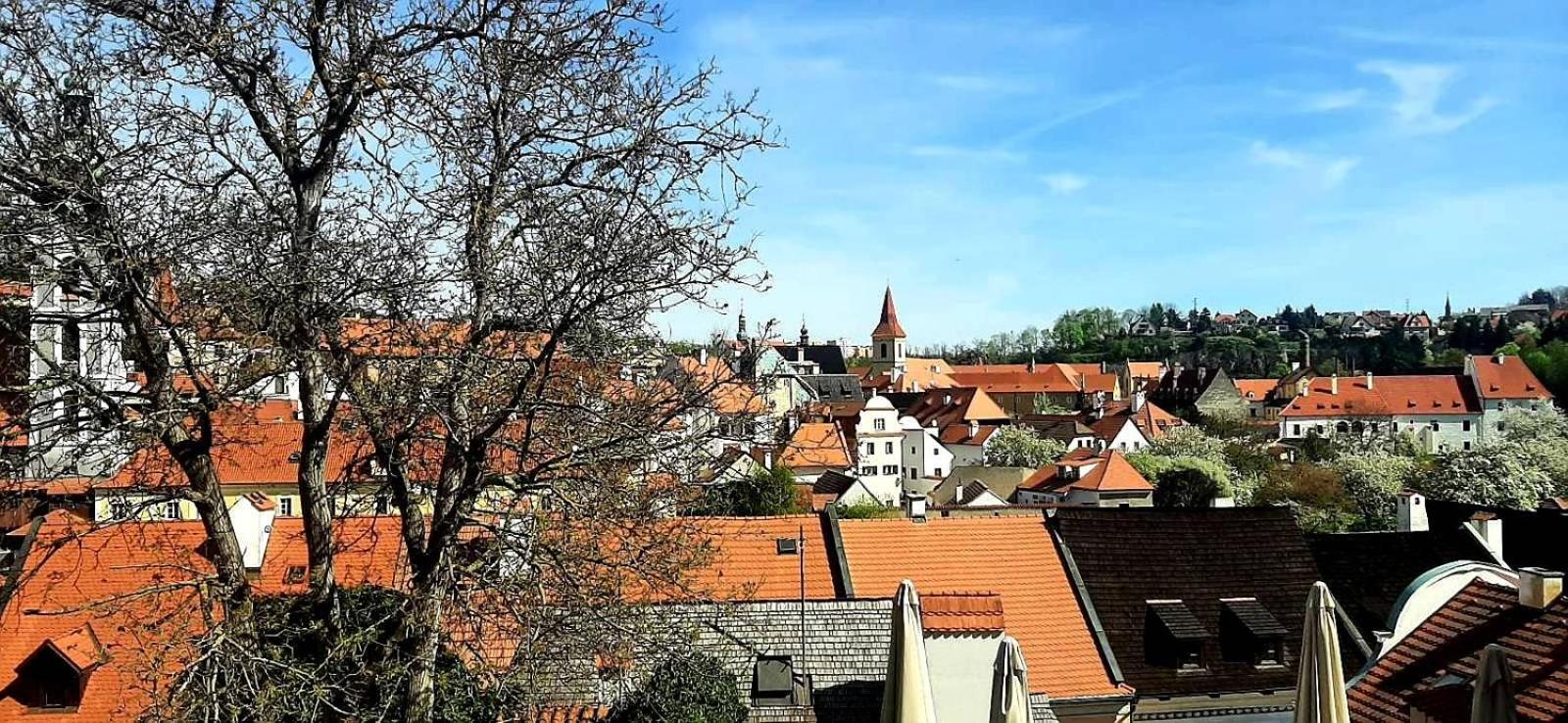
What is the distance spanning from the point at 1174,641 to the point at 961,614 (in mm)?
4213

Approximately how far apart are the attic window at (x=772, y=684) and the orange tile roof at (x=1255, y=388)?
310ft

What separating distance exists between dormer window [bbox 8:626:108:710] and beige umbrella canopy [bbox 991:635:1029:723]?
30.8 feet

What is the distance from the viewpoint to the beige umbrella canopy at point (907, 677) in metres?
7.50

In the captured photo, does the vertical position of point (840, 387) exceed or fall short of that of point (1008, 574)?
it exceeds it

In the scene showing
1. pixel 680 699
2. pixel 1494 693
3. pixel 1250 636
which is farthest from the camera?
pixel 1250 636

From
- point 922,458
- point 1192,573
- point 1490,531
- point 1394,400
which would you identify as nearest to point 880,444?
point 922,458

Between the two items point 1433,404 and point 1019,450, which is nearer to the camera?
point 1019,450

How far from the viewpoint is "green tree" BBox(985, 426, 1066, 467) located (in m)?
65.3

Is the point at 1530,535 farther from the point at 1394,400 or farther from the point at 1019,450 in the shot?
the point at 1394,400

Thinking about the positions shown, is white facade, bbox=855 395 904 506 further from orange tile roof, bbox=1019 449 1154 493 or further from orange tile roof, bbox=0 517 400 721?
orange tile roof, bbox=0 517 400 721

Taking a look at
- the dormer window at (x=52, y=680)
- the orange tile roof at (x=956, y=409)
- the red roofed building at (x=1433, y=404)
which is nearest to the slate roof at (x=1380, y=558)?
the dormer window at (x=52, y=680)

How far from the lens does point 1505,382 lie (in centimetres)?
8106

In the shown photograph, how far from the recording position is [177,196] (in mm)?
6754

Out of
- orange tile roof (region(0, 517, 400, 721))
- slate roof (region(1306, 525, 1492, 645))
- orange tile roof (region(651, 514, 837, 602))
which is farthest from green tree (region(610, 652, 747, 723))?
slate roof (region(1306, 525, 1492, 645))
